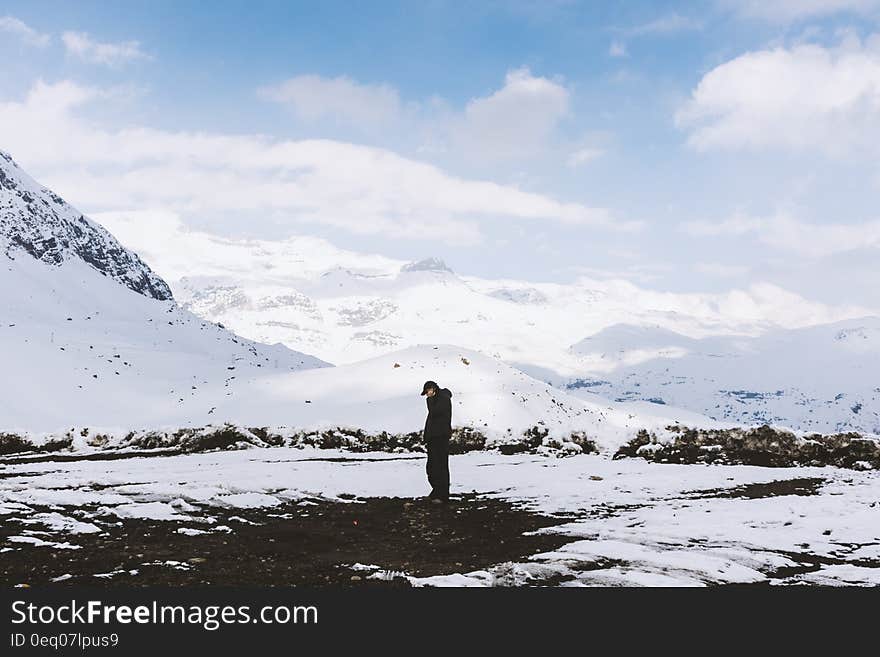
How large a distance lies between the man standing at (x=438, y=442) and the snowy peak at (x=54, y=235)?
2285 inches

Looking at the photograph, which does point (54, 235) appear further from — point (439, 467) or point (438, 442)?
point (439, 467)

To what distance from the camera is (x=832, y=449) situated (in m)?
23.7

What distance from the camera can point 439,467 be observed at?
575 inches

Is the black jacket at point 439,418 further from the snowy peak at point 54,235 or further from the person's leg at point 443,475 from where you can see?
the snowy peak at point 54,235

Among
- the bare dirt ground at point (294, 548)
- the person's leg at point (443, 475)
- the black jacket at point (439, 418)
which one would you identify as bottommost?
the bare dirt ground at point (294, 548)

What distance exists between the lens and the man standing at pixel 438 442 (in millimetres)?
14484

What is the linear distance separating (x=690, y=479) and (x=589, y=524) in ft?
25.5

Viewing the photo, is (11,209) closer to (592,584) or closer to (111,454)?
(111,454)

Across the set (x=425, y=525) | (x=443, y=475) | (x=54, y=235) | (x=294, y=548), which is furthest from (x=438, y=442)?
(x=54, y=235)

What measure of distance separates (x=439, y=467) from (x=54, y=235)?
236 ft

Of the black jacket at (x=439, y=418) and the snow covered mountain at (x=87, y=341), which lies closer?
the black jacket at (x=439, y=418)

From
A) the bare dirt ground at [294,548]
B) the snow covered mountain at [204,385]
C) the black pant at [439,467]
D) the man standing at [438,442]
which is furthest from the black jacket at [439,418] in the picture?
the snow covered mountain at [204,385]

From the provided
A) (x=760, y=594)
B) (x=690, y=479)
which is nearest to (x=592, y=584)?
(x=760, y=594)

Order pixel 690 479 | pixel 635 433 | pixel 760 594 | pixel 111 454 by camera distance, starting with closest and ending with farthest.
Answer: pixel 760 594, pixel 690 479, pixel 111 454, pixel 635 433
